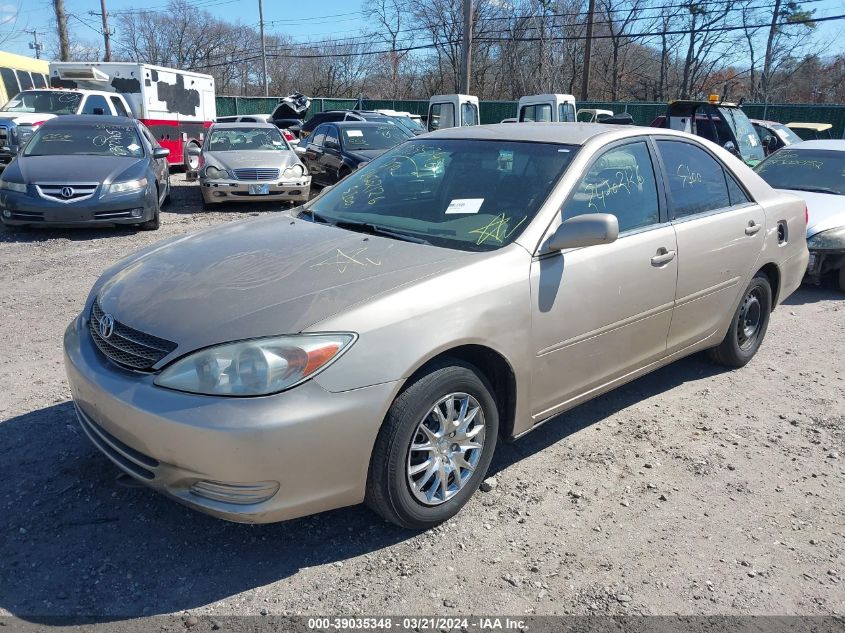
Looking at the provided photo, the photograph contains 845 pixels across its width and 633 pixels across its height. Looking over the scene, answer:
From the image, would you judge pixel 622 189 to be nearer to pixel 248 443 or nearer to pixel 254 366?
pixel 254 366

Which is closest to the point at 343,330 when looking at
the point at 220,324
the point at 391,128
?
the point at 220,324

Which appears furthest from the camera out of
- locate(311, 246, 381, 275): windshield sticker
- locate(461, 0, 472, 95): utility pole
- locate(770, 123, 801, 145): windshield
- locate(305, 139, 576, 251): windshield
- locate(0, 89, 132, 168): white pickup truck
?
locate(461, 0, 472, 95): utility pole

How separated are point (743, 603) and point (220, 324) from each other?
7.46ft

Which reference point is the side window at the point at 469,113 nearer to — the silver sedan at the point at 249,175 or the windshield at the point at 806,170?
the silver sedan at the point at 249,175

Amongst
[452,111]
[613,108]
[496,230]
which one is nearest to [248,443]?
[496,230]

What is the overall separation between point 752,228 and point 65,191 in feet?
25.3

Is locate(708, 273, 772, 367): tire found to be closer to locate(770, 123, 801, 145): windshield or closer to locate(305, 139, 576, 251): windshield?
locate(305, 139, 576, 251): windshield

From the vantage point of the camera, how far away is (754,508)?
10.7 feet

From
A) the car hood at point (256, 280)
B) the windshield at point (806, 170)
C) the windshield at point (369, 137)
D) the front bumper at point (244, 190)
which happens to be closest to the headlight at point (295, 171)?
the front bumper at point (244, 190)

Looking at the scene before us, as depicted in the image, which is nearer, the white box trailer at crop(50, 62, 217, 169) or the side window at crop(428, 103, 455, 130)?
the white box trailer at crop(50, 62, 217, 169)

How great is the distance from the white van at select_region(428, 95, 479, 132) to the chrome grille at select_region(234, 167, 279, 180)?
857 cm

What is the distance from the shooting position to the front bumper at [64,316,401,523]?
2383mm

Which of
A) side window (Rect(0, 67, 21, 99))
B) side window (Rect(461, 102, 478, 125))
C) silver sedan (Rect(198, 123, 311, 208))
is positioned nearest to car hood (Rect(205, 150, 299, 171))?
silver sedan (Rect(198, 123, 311, 208))

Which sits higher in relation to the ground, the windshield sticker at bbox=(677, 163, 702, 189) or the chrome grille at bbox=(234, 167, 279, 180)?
the windshield sticker at bbox=(677, 163, 702, 189)
